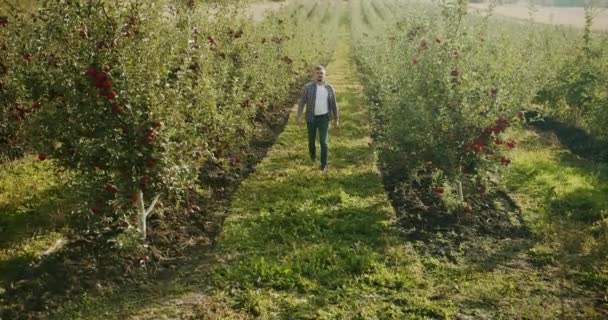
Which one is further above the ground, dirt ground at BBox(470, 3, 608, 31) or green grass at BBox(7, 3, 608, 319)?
dirt ground at BBox(470, 3, 608, 31)

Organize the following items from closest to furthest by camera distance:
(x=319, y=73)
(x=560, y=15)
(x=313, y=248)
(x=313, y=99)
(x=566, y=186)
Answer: (x=313, y=248) → (x=566, y=186) → (x=319, y=73) → (x=313, y=99) → (x=560, y=15)

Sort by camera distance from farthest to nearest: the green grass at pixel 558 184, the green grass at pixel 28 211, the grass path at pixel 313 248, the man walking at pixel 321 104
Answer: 1. the man walking at pixel 321 104
2. the green grass at pixel 558 184
3. the green grass at pixel 28 211
4. the grass path at pixel 313 248

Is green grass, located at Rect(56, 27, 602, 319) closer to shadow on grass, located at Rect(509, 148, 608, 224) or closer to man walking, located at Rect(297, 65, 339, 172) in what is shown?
shadow on grass, located at Rect(509, 148, 608, 224)

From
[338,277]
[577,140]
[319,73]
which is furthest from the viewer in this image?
[577,140]

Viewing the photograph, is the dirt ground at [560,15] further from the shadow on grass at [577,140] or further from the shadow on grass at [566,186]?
the shadow on grass at [566,186]

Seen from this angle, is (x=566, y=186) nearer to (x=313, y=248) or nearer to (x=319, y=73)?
(x=319, y=73)

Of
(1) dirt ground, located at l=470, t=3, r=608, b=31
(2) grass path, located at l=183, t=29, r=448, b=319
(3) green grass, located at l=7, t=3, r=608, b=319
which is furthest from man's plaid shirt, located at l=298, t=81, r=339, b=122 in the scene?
(1) dirt ground, located at l=470, t=3, r=608, b=31

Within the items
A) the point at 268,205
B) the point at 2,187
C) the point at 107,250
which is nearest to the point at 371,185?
the point at 268,205

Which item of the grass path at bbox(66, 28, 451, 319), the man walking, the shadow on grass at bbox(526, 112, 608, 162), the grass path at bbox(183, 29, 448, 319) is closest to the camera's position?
the grass path at bbox(66, 28, 451, 319)

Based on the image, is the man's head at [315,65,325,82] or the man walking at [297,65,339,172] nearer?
the man's head at [315,65,325,82]

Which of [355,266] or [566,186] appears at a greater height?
[355,266]

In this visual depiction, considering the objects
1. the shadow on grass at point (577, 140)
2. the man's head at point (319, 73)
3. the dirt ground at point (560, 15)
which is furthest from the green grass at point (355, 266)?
the dirt ground at point (560, 15)

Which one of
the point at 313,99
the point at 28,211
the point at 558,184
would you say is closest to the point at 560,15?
the point at 558,184

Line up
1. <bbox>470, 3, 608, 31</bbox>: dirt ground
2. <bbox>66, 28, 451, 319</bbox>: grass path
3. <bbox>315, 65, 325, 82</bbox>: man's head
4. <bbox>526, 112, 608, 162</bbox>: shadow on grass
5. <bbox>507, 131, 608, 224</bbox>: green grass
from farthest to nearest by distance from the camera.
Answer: <bbox>470, 3, 608, 31</bbox>: dirt ground
<bbox>526, 112, 608, 162</bbox>: shadow on grass
<bbox>315, 65, 325, 82</bbox>: man's head
<bbox>507, 131, 608, 224</bbox>: green grass
<bbox>66, 28, 451, 319</bbox>: grass path
